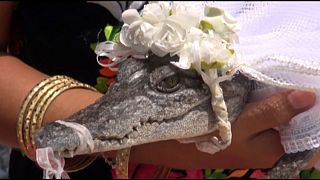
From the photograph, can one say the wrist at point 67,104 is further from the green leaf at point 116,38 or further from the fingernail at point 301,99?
the fingernail at point 301,99

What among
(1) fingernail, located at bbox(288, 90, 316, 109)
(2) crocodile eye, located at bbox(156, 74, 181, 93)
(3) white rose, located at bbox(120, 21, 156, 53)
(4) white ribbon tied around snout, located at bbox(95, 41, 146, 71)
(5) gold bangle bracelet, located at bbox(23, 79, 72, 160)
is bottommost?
(5) gold bangle bracelet, located at bbox(23, 79, 72, 160)

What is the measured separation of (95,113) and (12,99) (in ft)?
0.47

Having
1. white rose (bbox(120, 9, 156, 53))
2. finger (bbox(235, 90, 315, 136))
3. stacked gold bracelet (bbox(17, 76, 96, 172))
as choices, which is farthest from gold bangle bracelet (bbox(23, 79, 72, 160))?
finger (bbox(235, 90, 315, 136))

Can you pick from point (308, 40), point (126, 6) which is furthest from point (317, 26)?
point (126, 6)

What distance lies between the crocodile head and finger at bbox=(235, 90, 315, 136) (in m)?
0.04

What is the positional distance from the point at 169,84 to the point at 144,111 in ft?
0.14

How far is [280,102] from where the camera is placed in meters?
0.72

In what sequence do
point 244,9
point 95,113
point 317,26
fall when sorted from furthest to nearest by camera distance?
point 244,9 < point 317,26 < point 95,113

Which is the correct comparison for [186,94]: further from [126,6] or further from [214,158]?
[126,6]

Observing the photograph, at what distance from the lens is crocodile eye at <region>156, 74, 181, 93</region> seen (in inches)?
26.2

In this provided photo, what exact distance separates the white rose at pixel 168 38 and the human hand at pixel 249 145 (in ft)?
0.36

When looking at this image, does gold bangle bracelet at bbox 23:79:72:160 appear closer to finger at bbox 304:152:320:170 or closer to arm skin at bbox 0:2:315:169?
arm skin at bbox 0:2:315:169

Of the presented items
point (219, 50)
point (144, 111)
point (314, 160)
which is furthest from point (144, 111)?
point (314, 160)

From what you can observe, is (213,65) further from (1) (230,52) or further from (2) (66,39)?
(2) (66,39)
